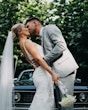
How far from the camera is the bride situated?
4387 mm

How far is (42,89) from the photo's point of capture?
14.7ft

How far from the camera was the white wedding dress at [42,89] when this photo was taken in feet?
14.5

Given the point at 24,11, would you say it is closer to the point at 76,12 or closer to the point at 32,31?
the point at 76,12

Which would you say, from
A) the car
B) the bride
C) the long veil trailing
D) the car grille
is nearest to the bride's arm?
the bride

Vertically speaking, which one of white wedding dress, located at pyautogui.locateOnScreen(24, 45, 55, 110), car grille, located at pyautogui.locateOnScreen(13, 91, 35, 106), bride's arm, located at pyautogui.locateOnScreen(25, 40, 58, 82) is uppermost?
bride's arm, located at pyautogui.locateOnScreen(25, 40, 58, 82)

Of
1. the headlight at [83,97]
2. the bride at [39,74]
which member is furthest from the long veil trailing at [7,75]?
the headlight at [83,97]

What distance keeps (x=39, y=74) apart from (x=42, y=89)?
17 centimetres

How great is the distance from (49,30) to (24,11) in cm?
2107

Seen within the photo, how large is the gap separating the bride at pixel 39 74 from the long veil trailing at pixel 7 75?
0.45m

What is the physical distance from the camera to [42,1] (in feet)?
89.2

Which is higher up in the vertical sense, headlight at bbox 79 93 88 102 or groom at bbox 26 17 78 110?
groom at bbox 26 17 78 110

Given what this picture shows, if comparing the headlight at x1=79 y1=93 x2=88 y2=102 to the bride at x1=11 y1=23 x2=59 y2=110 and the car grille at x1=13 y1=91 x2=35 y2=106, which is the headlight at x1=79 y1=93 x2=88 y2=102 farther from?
the bride at x1=11 y1=23 x2=59 y2=110

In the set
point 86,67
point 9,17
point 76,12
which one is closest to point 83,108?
point 86,67

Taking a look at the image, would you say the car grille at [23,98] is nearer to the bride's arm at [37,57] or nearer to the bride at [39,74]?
the bride at [39,74]
